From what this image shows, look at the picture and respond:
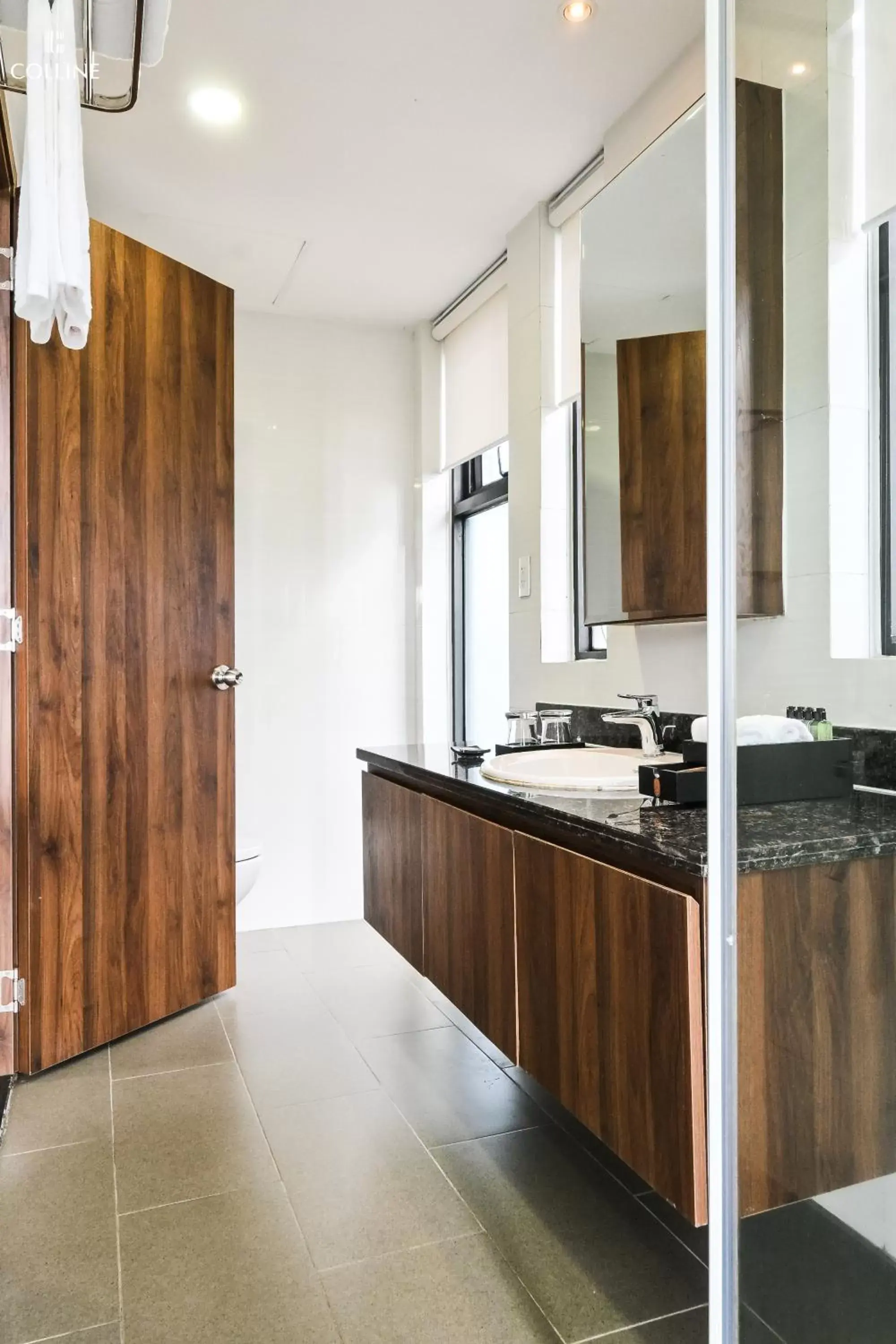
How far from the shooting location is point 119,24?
1.47 metres

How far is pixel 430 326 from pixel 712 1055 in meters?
3.56

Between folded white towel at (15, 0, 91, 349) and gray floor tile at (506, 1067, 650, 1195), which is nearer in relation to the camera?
folded white towel at (15, 0, 91, 349)

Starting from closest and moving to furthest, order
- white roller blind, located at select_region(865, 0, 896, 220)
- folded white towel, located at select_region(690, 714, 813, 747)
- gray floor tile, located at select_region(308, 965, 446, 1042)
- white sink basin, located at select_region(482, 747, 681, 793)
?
white roller blind, located at select_region(865, 0, 896, 220), folded white towel, located at select_region(690, 714, 813, 747), white sink basin, located at select_region(482, 747, 681, 793), gray floor tile, located at select_region(308, 965, 446, 1042)

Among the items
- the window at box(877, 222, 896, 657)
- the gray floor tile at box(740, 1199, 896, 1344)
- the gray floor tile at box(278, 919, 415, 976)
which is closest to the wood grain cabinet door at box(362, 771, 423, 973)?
the gray floor tile at box(278, 919, 415, 976)

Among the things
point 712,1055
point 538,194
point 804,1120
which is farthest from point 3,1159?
point 538,194

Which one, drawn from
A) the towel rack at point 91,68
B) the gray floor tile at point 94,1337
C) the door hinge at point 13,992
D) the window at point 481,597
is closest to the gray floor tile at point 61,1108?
the door hinge at point 13,992

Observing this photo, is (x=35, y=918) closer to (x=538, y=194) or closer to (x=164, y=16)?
(x=164, y=16)

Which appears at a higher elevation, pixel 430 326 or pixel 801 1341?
pixel 430 326

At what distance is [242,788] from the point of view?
370 centimetres

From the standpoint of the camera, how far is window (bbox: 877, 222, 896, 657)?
0.62 meters

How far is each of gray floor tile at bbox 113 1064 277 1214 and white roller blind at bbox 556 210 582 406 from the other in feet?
7.13

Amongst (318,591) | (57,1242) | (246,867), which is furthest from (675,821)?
(318,591)

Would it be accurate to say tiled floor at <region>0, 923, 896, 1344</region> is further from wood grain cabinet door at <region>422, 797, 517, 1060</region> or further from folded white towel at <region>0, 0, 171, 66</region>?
folded white towel at <region>0, 0, 171, 66</region>

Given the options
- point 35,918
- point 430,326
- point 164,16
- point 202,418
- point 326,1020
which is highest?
point 430,326
